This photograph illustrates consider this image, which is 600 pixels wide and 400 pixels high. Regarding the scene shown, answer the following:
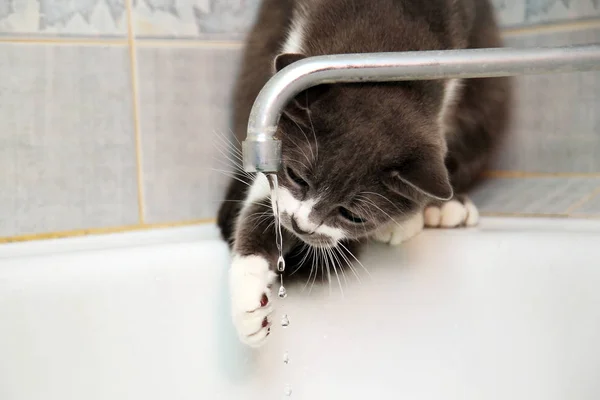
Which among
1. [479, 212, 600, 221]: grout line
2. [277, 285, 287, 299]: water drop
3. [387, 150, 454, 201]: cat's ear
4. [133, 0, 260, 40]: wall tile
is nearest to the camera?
[387, 150, 454, 201]: cat's ear

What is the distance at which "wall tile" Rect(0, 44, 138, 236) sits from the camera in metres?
1.00

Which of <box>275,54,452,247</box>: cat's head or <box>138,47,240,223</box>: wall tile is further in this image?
<box>138,47,240,223</box>: wall tile

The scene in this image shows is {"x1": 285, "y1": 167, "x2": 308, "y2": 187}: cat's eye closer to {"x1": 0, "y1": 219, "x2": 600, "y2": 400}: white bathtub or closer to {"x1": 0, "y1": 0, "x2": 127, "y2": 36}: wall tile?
{"x1": 0, "y1": 219, "x2": 600, "y2": 400}: white bathtub

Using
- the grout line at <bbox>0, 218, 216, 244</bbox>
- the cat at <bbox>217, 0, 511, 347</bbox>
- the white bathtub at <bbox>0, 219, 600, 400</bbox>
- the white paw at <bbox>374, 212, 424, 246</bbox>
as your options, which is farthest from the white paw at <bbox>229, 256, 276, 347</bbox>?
the grout line at <bbox>0, 218, 216, 244</bbox>

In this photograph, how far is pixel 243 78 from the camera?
3.75ft

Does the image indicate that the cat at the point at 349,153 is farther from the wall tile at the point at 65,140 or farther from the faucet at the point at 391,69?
the wall tile at the point at 65,140

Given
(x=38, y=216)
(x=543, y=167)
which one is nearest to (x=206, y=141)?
(x=38, y=216)

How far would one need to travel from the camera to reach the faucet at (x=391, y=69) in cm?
62

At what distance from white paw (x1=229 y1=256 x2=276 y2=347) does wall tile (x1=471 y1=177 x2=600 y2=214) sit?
536mm

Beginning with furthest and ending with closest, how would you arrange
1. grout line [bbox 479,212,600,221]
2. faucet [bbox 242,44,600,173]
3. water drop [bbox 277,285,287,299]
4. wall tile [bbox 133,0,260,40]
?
wall tile [bbox 133,0,260,40]
grout line [bbox 479,212,600,221]
water drop [bbox 277,285,287,299]
faucet [bbox 242,44,600,173]

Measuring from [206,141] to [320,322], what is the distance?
1.54 feet

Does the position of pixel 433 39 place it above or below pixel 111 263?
above

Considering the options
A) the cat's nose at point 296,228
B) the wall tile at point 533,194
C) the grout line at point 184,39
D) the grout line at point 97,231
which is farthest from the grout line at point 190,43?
the wall tile at point 533,194

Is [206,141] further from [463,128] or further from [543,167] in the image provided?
[543,167]
